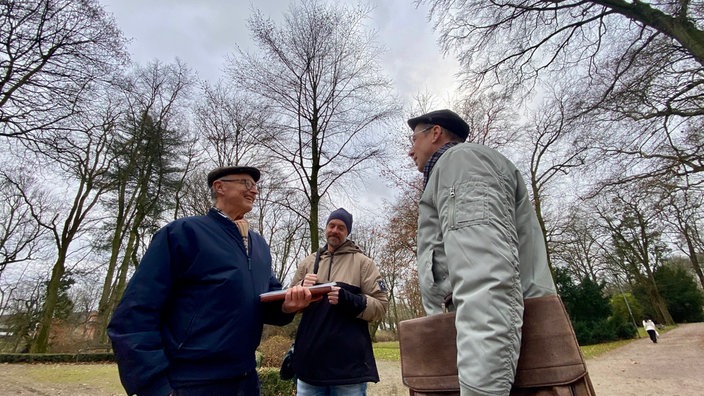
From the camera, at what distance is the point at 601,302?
22875 millimetres

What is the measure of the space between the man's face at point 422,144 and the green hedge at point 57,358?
19068 millimetres

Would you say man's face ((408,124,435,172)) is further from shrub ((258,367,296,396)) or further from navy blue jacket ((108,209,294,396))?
shrub ((258,367,296,396))

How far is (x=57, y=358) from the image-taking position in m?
16.2

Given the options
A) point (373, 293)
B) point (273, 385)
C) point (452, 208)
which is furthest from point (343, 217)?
point (273, 385)

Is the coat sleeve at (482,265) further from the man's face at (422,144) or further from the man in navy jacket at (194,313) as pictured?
the man in navy jacket at (194,313)

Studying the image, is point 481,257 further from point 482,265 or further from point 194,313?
point 194,313

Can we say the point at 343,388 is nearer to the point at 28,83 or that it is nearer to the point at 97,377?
the point at 28,83

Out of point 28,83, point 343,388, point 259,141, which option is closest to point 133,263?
point 259,141

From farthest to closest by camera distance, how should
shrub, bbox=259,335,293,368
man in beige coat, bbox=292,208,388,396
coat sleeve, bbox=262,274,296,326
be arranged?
1. shrub, bbox=259,335,293,368
2. man in beige coat, bbox=292,208,388,396
3. coat sleeve, bbox=262,274,296,326

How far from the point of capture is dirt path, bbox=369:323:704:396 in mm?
8086

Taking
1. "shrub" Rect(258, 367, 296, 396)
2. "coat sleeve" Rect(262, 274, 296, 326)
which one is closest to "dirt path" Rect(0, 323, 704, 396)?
"shrub" Rect(258, 367, 296, 396)

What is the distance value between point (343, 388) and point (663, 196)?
11.2 metres

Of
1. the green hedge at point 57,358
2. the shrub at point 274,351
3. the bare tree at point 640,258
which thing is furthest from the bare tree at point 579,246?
the green hedge at point 57,358

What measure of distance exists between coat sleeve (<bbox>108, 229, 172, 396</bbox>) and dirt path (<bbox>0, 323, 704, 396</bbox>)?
295 inches
